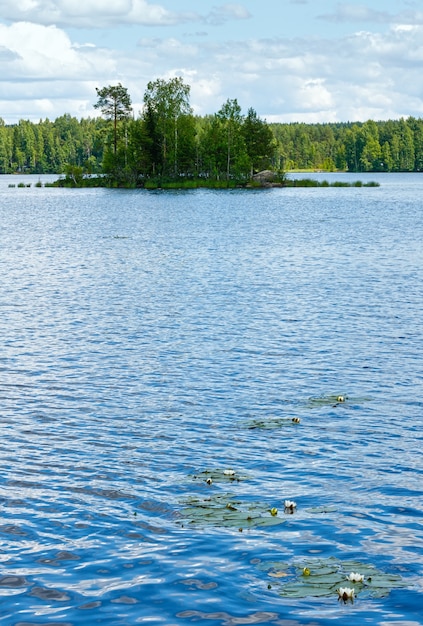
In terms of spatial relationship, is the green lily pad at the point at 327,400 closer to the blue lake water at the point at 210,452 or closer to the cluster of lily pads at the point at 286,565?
the blue lake water at the point at 210,452

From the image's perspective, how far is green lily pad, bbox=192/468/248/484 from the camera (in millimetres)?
15719

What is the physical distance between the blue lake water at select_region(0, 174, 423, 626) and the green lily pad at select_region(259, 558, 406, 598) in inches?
1.3

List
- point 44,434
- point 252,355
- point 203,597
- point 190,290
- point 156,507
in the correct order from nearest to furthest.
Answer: point 203,597 → point 156,507 → point 44,434 → point 252,355 → point 190,290

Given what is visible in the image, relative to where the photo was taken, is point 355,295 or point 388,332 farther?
point 355,295

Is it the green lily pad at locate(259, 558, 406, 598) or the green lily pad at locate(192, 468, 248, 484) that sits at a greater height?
the green lily pad at locate(192, 468, 248, 484)

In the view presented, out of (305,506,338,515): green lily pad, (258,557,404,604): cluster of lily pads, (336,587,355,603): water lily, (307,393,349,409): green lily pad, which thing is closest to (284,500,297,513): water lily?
(305,506,338,515): green lily pad

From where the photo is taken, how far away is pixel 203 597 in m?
11.3

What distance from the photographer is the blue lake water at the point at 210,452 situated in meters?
11.5

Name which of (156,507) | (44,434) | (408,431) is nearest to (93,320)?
(44,434)

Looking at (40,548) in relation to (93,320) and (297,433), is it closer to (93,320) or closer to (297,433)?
(297,433)

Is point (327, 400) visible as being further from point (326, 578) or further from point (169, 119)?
point (169, 119)

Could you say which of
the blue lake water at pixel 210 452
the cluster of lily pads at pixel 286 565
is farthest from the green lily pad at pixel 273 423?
the cluster of lily pads at pixel 286 565

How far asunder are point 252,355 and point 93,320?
8700 millimetres

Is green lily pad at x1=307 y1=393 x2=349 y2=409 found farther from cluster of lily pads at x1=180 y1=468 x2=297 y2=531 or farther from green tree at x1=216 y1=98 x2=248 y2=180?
green tree at x1=216 y1=98 x2=248 y2=180
